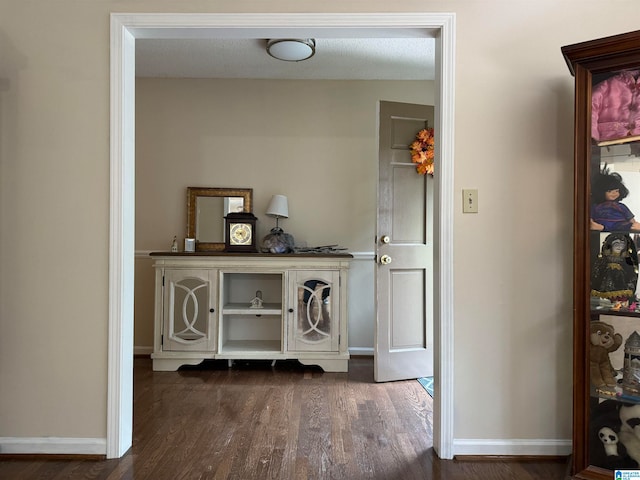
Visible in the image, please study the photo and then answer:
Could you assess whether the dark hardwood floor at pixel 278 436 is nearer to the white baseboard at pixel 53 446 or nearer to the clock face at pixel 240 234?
the white baseboard at pixel 53 446

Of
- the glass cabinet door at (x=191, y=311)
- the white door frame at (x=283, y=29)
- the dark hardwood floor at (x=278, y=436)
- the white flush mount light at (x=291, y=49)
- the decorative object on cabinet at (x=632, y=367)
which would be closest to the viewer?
A: the decorative object on cabinet at (x=632, y=367)

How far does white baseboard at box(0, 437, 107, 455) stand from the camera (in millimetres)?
1998

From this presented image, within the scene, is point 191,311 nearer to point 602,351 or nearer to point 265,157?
point 265,157

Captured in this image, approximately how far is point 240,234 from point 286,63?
4.74 feet

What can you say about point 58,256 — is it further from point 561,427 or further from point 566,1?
point 566,1

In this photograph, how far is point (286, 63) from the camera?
3.46m

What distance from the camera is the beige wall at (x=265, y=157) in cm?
378

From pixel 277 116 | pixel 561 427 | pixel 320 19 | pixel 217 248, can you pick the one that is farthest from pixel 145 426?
pixel 277 116

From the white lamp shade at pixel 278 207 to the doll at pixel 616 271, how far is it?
2.42m

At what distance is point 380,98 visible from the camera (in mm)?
3809

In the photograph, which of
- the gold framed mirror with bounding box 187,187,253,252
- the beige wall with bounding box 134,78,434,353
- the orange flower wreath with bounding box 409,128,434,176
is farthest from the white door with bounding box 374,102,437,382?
the gold framed mirror with bounding box 187,187,253,252

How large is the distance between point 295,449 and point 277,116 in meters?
2.73

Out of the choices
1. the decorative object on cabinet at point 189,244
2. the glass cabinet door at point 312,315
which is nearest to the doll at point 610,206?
the glass cabinet door at point 312,315

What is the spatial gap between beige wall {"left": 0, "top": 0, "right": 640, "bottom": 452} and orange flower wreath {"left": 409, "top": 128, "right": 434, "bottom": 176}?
3.92 ft
